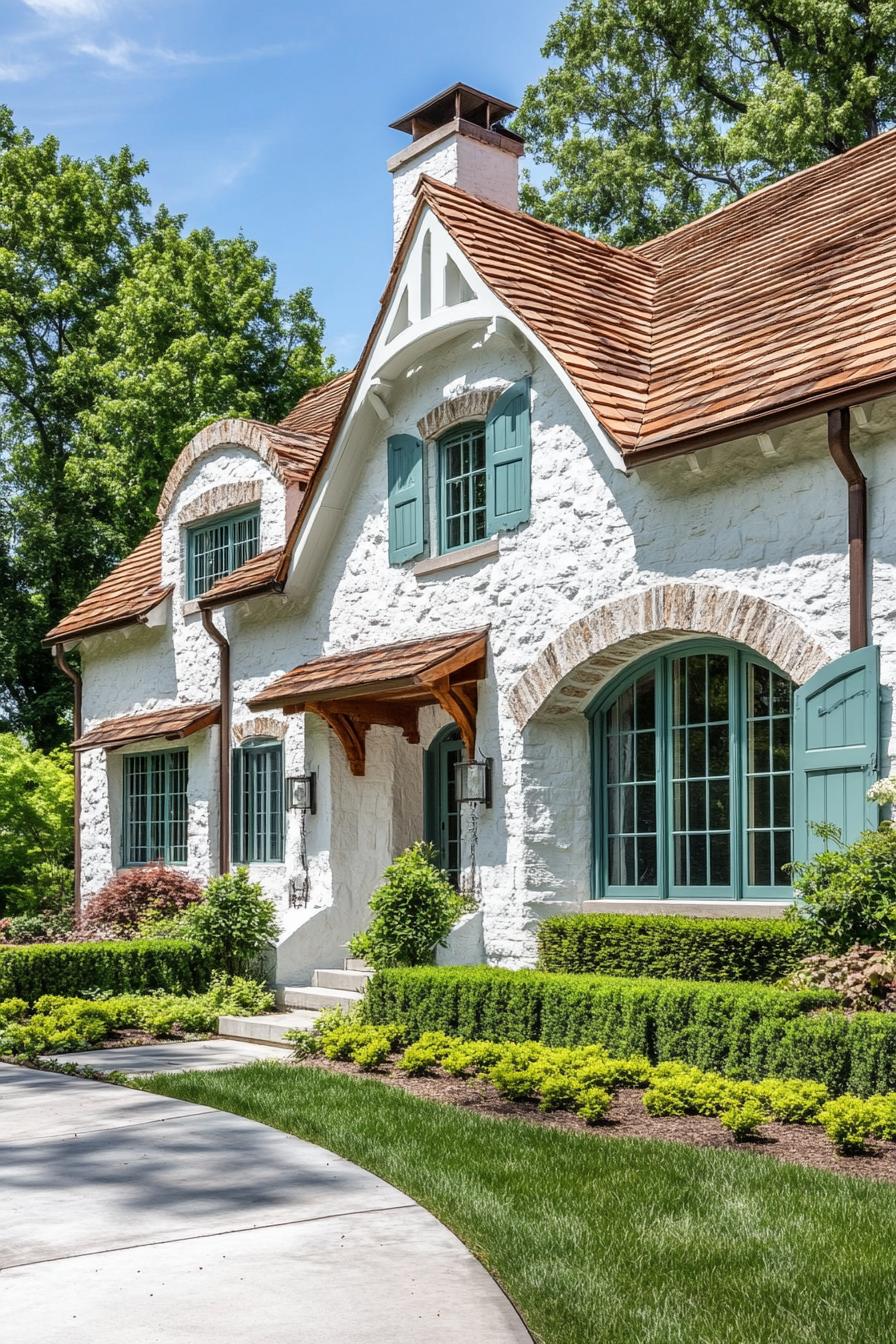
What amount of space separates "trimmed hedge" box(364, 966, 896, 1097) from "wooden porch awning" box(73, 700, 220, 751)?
592cm

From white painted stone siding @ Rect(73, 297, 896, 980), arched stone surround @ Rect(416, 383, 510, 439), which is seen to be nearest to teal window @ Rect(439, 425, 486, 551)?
arched stone surround @ Rect(416, 383, 510, 439)

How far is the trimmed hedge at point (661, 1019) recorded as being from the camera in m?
7.45

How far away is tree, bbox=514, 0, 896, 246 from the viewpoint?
22.8m

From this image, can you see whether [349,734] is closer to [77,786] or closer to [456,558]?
[456,558]

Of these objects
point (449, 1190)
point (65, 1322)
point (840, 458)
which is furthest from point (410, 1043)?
point (65, 1322)

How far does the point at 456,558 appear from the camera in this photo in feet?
41.2

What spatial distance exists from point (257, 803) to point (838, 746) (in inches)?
323

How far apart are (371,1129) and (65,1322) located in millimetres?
3088

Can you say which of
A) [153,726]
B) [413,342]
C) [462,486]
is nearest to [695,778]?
[462,486]

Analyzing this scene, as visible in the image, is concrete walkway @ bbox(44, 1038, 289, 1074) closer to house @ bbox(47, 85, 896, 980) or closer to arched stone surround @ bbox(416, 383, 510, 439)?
house @ bbox(47, 85, 896, 980)

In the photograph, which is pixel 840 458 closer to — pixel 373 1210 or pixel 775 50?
pixel 373 1210

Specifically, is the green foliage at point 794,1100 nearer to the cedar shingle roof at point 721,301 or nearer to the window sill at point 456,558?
the cedar shingle roof at point 721,301

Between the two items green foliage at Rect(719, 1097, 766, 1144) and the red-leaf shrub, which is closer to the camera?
green foliage at Rect(719, 1097, 766, 1144)

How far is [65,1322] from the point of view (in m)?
4.20
